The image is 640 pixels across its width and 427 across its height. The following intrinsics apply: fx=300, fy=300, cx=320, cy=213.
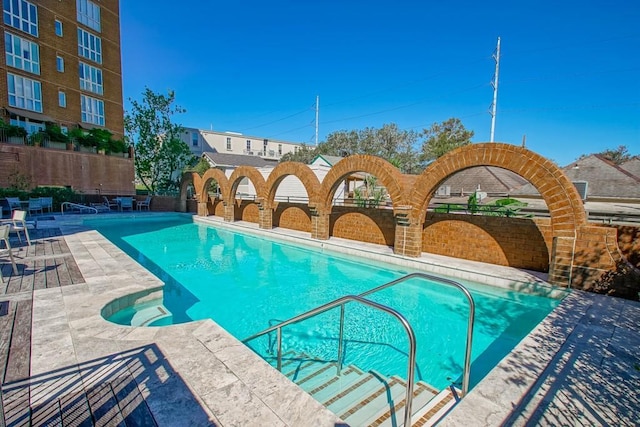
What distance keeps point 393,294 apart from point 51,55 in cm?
3130

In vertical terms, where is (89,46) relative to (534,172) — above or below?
above

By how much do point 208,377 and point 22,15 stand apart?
1270 inches

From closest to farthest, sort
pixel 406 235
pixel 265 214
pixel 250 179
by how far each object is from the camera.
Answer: pixel 406 235
pixel 265 214
pixel 250 179

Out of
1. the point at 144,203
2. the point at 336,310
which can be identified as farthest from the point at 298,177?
the point at 144,203

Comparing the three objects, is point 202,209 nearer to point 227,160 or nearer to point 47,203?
point 47,203

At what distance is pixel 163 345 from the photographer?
3.67 meters

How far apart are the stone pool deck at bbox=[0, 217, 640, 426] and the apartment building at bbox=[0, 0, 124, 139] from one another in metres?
25.5

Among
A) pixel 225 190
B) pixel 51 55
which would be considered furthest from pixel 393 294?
pixel 51 55

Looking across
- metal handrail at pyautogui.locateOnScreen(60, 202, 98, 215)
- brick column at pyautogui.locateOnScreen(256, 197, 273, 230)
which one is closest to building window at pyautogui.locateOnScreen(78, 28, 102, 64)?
metal handrail at pyautogui.locateOnScreen(60, 202, 98, 215)

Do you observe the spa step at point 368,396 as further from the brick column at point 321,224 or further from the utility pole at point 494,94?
the utility pole at point 494,94

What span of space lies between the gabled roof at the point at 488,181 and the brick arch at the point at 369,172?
23.0 ft

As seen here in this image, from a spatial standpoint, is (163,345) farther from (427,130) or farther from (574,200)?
(427,130)

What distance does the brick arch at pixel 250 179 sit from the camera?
54.3 feet

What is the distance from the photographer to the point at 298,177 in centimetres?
1452
